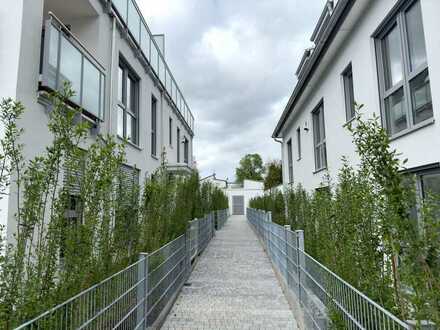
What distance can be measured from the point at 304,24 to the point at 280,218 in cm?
624

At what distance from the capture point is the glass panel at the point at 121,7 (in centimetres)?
790

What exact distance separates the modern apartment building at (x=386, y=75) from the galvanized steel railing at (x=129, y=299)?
111 inches

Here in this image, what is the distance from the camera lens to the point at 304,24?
32.8 ft

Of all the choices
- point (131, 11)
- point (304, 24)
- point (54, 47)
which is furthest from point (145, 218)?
point (304, 24)

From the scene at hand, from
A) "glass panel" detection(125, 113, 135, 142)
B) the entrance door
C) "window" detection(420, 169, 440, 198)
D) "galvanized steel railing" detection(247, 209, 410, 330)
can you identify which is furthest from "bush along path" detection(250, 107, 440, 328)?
the entrance door

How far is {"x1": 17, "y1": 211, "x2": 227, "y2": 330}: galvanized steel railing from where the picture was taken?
2.09 meters

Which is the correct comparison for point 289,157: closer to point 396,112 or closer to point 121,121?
point 121,121

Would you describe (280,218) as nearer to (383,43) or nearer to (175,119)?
(383,43)

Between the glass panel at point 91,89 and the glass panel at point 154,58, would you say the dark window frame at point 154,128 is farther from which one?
the glass panel at point 91,89

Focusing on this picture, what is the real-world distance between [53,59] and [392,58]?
5365 mm

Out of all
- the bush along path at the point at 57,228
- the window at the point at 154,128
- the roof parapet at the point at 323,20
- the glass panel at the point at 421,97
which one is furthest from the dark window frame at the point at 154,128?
the glass panel at the point at 421,97

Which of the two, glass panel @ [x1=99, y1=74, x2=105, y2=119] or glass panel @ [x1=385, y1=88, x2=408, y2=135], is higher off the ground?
glass panel @ [x1=99, y1=74, x2=105, y2=119]

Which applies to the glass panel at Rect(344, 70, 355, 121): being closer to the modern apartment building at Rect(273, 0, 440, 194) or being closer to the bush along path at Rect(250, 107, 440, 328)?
the modern apartment building at Rect(273, 0, 440, 194)

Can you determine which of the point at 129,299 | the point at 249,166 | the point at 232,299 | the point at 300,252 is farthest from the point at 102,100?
the point at 249,166
